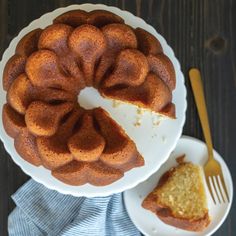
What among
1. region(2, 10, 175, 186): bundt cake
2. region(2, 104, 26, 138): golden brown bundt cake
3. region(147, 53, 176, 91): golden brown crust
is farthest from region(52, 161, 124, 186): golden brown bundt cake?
region(147, 53, 176, 91): golden brown crust

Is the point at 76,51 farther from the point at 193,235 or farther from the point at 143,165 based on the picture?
the point at 193,235

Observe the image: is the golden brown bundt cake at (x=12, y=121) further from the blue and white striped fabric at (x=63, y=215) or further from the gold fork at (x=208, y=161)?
the gold fork at (x=208, y=161)

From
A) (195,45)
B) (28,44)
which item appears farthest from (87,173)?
(195,45)

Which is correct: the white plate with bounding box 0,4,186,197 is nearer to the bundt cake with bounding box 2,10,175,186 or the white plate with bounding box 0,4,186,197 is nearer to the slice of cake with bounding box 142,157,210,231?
the bundt cake with bounding box 2,10,175,186

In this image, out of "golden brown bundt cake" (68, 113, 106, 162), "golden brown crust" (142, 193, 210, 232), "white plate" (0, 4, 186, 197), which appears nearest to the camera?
"golden brown bundt cake" (68, 113, 106, 162)

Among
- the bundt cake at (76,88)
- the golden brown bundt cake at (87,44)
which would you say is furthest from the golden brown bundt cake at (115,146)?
the golden brown bundt cake at (87,44)
